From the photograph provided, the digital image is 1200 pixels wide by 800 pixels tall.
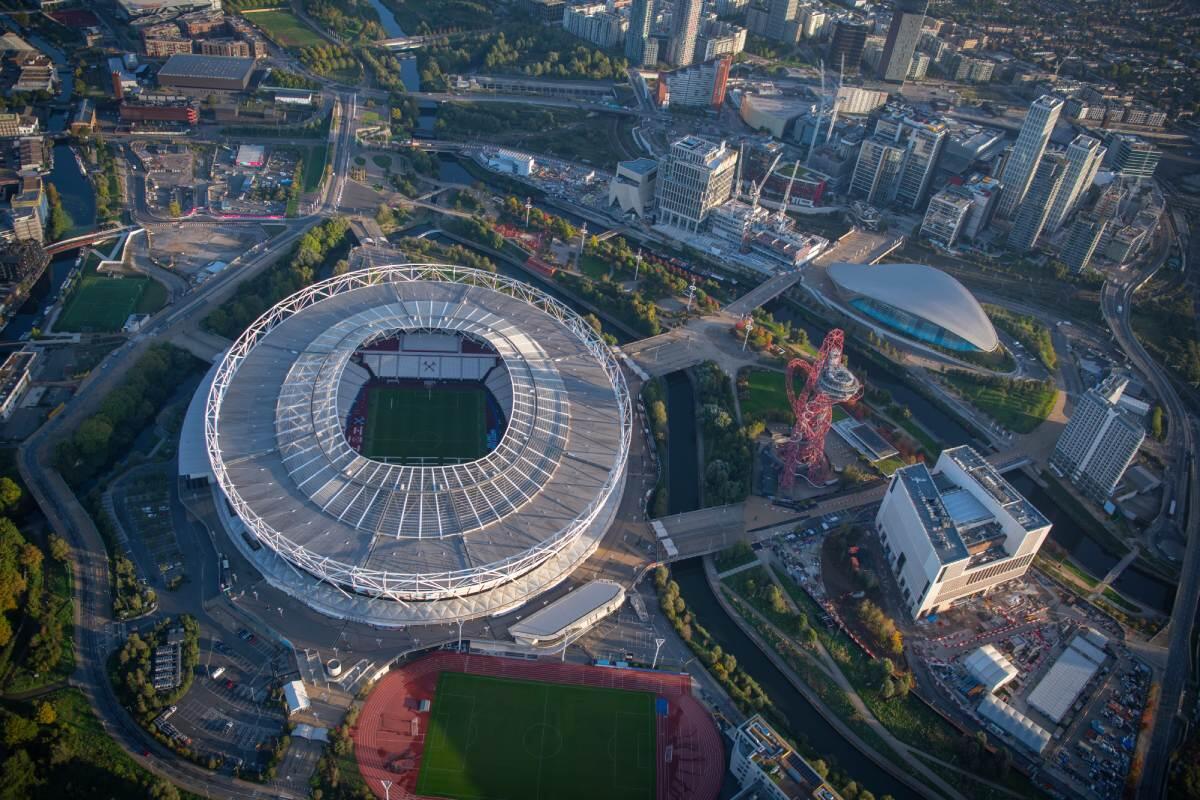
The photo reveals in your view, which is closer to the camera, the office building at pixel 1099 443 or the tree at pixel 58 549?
the tree at pixel 58 549

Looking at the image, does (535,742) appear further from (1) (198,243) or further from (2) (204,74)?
(2) (204,74)

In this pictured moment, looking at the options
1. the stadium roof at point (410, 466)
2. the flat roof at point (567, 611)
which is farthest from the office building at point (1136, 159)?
the flat roof at point (567, 611)

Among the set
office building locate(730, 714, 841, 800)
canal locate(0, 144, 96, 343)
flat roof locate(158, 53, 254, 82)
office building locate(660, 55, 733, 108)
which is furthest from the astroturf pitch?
office building locate(660, 55, 733, 108)

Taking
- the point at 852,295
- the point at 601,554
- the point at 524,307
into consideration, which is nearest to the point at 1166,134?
the point at 852,295

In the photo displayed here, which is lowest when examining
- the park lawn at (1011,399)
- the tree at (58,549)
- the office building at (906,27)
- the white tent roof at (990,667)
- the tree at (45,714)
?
the tree at (45,714)

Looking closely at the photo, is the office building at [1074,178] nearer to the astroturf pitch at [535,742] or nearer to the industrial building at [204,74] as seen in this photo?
the astroturf pitch at [535,742]

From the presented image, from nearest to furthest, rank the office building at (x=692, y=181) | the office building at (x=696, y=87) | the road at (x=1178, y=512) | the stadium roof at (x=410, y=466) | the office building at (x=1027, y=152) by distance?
the road at (x=1178, y=512) < the stadium roof at (x=410, y=466) < the office building at (x=692, y=181) < the office building at (x=1027, y=152) < the office building at (x=696, y=87)

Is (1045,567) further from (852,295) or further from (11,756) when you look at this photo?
(11,756)

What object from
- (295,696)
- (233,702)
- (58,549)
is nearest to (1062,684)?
(295,696)
